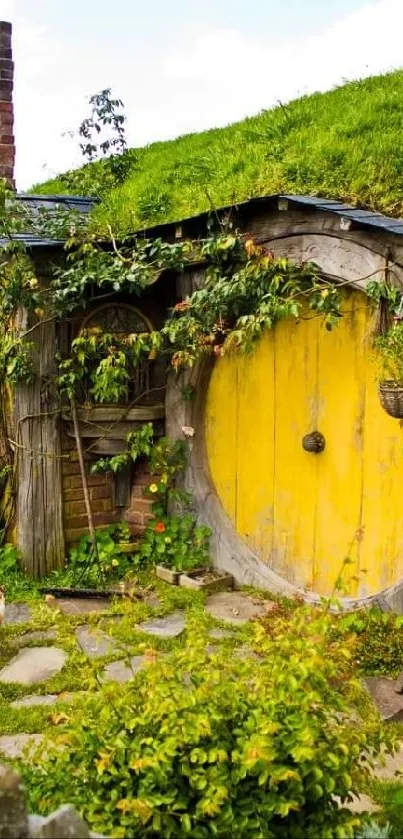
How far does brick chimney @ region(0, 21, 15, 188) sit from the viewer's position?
23.4 ft

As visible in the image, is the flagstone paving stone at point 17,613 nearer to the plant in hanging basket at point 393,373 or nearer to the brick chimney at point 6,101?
the plant in hanging basket at point 393,373

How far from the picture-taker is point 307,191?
16.1ft

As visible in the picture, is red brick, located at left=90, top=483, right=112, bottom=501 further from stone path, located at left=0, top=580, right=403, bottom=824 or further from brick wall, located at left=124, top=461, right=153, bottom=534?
stone path, located at left=0, top=580, right=403, bottom=824

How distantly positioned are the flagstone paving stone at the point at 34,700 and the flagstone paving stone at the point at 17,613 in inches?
41.5

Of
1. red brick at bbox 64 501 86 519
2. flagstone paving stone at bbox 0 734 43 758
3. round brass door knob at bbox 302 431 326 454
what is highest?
round brass door knob at bbox 302 431 326 454

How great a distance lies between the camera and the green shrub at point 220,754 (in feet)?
7.14

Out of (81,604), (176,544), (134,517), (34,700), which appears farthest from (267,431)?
(34,700)

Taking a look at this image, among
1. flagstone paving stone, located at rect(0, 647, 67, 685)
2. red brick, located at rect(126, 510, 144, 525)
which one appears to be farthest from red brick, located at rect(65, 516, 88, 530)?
flagstone paving stone, located at rect(0, 647, 67, 685)

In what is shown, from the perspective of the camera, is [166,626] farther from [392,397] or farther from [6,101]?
[6,101]

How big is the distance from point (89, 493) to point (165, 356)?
3.85ft

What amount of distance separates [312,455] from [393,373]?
1.19 metres

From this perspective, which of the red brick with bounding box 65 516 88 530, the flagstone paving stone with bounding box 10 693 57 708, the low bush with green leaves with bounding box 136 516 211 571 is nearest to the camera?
the flagstone paving stone with bounding box 10 693 57 708

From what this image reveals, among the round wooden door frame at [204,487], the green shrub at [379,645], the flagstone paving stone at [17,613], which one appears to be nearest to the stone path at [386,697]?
the green shrub at [379,645]

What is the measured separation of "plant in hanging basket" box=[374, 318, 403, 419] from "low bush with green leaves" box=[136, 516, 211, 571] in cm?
214
